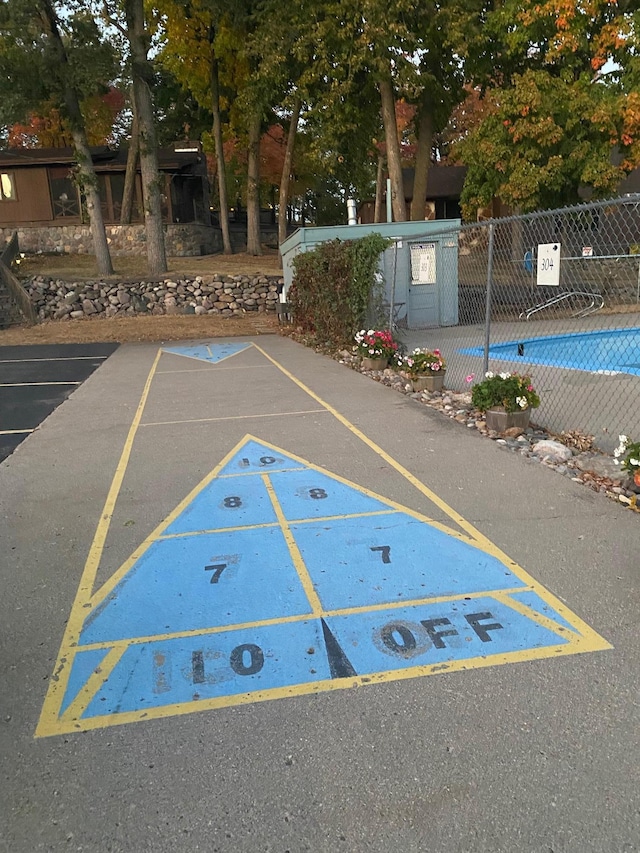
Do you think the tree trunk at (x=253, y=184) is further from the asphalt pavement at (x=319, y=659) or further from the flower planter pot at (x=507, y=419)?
the asphalt pavement at (x=319, y=659)

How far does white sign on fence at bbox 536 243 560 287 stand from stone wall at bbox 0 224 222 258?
27.3m

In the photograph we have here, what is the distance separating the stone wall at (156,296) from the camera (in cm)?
2269

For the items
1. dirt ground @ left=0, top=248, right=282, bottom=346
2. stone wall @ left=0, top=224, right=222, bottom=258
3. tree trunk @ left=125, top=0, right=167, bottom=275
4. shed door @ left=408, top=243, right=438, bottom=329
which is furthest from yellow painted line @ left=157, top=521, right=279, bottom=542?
stone wall @ left=0, top=224, right=222, bottom=258

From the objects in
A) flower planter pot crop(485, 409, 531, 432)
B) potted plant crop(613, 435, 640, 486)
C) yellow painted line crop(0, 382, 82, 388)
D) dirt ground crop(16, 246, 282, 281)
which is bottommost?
yellow painted line crop(0, 382, 82, 388)

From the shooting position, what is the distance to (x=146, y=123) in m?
23.4

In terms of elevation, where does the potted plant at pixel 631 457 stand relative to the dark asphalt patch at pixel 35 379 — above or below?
above

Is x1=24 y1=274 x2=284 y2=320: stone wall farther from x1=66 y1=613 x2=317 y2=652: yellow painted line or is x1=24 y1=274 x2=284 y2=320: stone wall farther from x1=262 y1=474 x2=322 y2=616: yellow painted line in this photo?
x1=66 y1=613 x2=317 y2=652: yellow painted line

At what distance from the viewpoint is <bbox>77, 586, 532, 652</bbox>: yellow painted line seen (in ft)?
11.6

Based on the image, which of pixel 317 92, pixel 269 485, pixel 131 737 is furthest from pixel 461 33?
pixel 131 737

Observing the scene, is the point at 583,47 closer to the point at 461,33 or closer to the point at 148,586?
the point at 461,33

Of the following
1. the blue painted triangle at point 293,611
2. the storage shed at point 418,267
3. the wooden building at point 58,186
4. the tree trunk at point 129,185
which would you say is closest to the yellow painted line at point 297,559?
the blue painted triangle at point 293,611

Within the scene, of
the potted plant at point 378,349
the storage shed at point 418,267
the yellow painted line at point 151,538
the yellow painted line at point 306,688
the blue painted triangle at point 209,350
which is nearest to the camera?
the yellow painted line at point 306,688

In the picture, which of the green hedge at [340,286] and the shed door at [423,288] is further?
the shed door at [423,288]

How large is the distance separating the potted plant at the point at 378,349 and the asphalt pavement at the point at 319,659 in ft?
17.7
